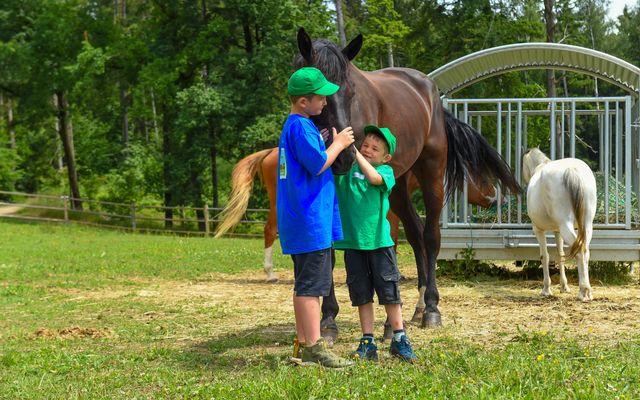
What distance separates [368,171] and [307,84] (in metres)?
0.60

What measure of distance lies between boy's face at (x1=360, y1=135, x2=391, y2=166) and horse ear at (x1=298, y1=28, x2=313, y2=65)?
591 mm

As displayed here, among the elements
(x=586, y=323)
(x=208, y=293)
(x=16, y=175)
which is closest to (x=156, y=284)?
(x=208, y=293)

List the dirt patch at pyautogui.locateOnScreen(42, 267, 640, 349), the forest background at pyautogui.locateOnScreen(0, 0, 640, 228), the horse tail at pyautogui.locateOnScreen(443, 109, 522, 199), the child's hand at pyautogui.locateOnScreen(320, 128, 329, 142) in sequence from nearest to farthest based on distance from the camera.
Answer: the child's hand at pyautogui.locateOnScreen(320, 128, 329, 142), the dirt patch at pyautogui.locateOnScreen(42, 267, 640, 349), the horse tail at pyautogui.locateOnScreen(443, 109, 522, 199), the forest background at pyautogui.locateOnScreen(0, 0, 640, 228)

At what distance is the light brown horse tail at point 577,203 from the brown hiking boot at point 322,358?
13.3 ft

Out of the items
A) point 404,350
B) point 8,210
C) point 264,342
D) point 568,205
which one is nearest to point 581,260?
point 568,205

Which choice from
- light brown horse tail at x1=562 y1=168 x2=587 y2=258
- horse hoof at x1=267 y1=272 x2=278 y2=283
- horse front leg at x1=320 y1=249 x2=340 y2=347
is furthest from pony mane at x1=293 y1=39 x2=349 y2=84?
horse hoof at x1=267 y1=272 x2=278 y2=283

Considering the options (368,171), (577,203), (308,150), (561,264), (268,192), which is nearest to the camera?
(308,150)

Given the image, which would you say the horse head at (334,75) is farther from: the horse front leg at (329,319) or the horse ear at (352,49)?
the horse front leg at (329,319)

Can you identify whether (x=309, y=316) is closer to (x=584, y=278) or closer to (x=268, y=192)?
(x=584, y=278)

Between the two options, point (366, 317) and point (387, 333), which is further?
point (387, 333)

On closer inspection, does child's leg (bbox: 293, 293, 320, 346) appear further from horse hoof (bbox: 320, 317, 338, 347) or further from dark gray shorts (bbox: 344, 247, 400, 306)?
horse hoof (bbox: 320, 317, 338, 347)

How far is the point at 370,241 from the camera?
4652 millimetres

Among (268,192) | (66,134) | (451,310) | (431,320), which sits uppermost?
(66,134)

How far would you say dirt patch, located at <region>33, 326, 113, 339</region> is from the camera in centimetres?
599
